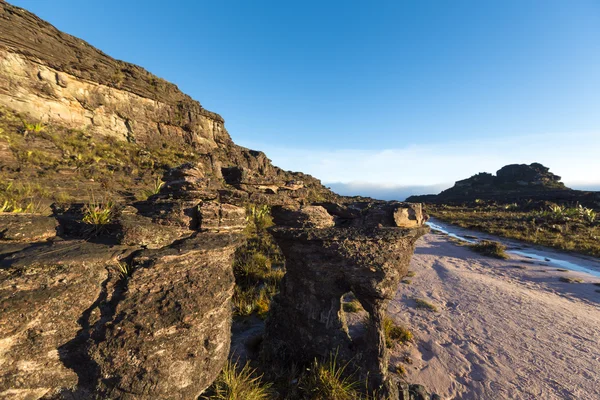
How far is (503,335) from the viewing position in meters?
7.69

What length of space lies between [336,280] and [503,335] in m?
7.12

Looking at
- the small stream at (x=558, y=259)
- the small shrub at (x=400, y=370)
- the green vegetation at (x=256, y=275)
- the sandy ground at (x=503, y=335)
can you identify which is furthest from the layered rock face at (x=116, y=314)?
the small stream at (x=558, y=259)

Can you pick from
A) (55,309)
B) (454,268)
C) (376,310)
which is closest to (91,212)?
(55,309)

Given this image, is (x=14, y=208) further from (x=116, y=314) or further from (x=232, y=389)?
(x=232, y=389)

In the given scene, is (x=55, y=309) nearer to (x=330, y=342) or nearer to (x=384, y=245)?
(x=330, y=342)

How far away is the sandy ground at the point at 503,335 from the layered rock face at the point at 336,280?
206cm

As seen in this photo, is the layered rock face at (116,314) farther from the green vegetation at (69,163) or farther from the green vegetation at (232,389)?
the green vegetation at (69,163)

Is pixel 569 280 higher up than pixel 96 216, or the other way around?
pixel 96 216

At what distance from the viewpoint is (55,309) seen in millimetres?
2799

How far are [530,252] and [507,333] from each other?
55.4 ft

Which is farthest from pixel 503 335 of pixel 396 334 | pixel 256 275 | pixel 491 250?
pixel 491 250

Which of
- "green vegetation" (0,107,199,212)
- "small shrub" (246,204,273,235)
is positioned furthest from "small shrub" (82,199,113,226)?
"small shrub" (246,204,273,235)

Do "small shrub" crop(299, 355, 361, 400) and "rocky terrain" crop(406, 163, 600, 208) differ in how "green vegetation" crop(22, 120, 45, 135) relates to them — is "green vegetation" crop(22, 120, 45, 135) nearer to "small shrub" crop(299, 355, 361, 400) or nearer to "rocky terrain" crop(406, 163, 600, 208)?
"small shrub" crop(299, 355, 361, 400)

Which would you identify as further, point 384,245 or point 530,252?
point 530,252
